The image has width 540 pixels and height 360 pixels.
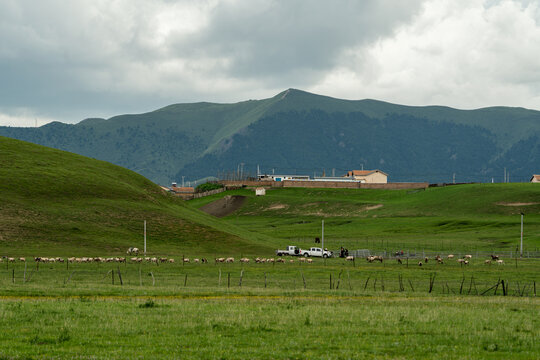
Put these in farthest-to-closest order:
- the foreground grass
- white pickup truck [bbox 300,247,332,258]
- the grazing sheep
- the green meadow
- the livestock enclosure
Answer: white pickup truck [bbox 300,247,332,258]
the grazing sheep
the green meadow
the livestock enclosure
the foreground grass

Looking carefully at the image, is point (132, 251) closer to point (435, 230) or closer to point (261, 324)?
point (261, 324)

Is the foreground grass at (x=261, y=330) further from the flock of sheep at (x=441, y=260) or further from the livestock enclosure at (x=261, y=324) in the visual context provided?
the flock of sheep at (x=441, y=260)

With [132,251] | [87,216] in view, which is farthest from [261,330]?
[87,216]

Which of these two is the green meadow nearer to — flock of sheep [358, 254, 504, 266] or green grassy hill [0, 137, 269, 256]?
green grassy hill [0, 137, 269, 256]

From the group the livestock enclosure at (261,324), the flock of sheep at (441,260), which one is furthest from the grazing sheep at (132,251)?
the livestock enclosure at (261,324)

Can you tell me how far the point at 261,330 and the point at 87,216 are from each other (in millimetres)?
105214

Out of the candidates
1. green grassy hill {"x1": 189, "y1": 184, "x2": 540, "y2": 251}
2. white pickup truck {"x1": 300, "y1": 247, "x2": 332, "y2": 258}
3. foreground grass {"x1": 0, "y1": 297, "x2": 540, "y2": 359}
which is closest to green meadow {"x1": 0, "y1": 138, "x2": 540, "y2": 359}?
foreground grass {"x1": 0, "y1": 297, "x2": 540, "y2": 359}

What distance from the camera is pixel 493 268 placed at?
8494 centimetres

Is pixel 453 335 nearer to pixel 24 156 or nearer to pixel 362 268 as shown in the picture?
pixel 362 268

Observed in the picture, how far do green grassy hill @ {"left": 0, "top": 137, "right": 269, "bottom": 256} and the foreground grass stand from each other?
68.8 meters

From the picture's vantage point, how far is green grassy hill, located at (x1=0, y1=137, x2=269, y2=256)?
365ft

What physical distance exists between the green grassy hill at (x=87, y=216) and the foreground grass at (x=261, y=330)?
68.8 m

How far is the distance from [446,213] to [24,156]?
116287 mm

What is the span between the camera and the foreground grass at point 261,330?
2466 centimetres
